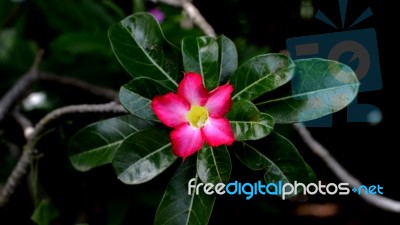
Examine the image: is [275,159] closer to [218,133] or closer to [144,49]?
[218,133]

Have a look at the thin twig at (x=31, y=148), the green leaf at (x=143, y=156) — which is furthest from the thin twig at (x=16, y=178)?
the green leaf at (x=143, y=156)

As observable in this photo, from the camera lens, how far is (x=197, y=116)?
783 millimetres

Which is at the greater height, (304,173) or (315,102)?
(315,102)

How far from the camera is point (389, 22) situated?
1270mm

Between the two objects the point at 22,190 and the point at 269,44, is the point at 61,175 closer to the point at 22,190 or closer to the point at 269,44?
the point at 22,190

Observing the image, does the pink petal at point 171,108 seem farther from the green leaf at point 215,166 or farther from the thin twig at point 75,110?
the thin twig at point 75,110

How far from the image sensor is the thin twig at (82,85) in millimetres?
1287

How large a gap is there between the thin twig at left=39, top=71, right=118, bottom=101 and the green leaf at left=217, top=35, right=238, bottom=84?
0.43m

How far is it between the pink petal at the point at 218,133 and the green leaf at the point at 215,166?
6cm

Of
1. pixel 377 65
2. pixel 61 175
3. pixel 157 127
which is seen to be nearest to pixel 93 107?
pixel 157 127

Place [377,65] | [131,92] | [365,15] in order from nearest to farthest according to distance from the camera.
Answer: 1. [131,92]
2. [377,65]
3. [365,15]

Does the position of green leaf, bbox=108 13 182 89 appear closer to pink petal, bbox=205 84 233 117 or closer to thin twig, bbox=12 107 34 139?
pink petal, bbox=205 84 233 117

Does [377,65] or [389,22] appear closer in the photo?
[377,65]

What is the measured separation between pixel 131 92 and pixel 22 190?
60 centimetres
